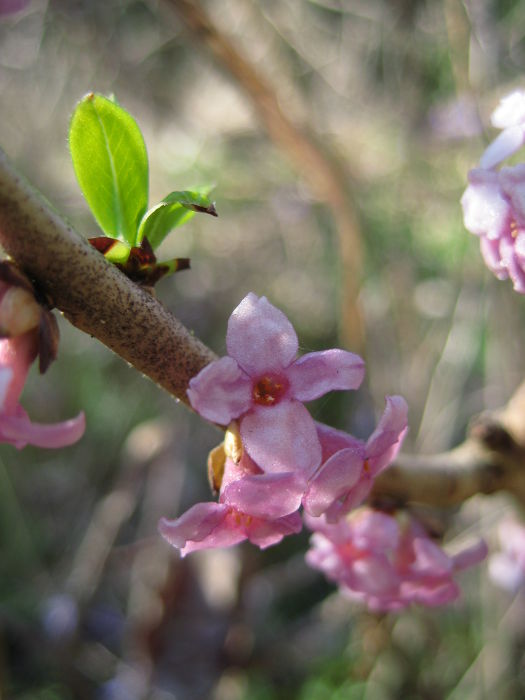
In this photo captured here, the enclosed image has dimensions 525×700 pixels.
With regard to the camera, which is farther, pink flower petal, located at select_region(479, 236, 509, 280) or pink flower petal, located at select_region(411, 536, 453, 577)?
pink flower petal, located at select_region(411, 536, 453, 577)

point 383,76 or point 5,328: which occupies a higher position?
point 5,328

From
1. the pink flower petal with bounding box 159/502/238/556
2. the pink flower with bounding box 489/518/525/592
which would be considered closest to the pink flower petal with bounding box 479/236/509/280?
the pink flower petal with bounding box 159/502/238/556

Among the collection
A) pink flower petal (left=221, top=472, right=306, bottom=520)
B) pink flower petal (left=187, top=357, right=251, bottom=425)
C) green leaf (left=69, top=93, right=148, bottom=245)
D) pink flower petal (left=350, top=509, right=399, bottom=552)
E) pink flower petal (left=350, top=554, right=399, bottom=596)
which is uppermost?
green leaf (left=69, top=93, right=148, bottom=245)

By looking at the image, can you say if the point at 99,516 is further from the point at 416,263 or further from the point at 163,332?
the point at 163,332

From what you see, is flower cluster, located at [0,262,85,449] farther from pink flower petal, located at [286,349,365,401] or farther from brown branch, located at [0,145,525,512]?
pink flower petal, located at [286,349,365,401]

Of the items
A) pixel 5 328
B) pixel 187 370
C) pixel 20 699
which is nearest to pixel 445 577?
pixel 187 370

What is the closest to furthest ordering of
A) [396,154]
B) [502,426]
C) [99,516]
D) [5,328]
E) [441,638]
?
1. [5,328]
2. [502,426]
3. [441,638]
4. [99,516]
5. [396,154]

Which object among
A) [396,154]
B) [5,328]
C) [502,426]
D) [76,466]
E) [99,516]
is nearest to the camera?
[5,328]
